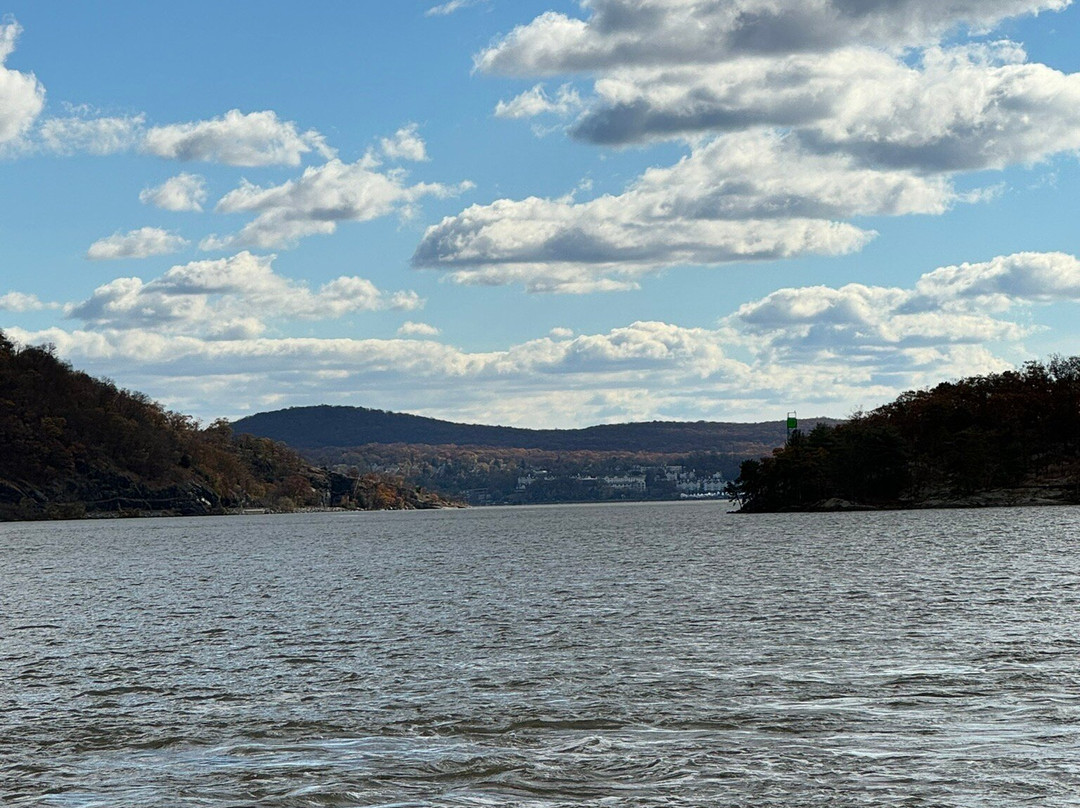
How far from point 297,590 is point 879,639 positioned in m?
44.4

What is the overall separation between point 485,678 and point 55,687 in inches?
496

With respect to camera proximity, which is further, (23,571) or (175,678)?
(23,571)

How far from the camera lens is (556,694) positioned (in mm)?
34219

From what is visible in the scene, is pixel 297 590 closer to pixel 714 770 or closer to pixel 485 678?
pixel 485 678

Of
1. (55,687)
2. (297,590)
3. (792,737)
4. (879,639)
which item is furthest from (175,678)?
(297,590)

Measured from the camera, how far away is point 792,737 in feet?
89.6

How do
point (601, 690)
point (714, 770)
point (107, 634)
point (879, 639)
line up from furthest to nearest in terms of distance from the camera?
1. point (107, 634)
2. point (879, 639)
3. point (601, 690)
4. point (714, 770)

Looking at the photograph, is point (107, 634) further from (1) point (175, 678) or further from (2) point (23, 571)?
(2) point (23, 571)

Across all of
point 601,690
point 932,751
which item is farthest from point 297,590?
point 932,751

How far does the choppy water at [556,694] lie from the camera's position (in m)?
23.8

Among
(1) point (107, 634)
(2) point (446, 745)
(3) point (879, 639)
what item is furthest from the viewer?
(1) point (107, 634)

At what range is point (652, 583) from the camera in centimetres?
7750

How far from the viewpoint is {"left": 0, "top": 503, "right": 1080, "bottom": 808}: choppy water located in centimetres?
2383

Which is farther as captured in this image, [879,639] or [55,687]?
[879,639]
